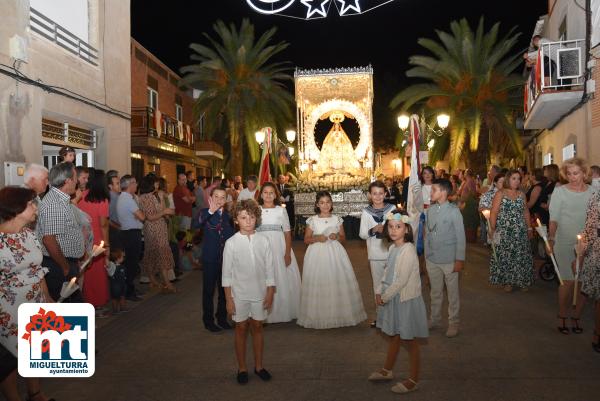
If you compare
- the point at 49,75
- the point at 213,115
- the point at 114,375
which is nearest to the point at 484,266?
the point at 114,375

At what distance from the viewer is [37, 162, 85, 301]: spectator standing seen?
17.6 feet

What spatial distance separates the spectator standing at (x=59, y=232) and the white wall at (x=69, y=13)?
20.5ft

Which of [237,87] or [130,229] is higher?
[237,87]

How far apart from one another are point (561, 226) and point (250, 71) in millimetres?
18927

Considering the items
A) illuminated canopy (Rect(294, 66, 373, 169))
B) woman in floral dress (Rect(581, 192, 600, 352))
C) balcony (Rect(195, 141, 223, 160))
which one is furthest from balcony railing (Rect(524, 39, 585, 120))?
balcony (Rect(195, 141, 223, 160))

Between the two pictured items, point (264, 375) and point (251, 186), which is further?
point (251, 186)

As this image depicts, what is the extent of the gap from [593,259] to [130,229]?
245 inches

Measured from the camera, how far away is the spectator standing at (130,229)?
8430 millimetres

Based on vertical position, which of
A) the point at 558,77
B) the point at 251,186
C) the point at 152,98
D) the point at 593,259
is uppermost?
the point at 152,98

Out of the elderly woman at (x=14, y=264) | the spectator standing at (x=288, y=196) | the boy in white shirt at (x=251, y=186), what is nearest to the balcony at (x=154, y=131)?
the spectator standing at (x=288, y=196)

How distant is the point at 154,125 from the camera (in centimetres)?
2536

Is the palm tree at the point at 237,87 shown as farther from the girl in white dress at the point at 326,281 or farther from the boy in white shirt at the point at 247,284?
the boy in white shirt at the point at 247,284

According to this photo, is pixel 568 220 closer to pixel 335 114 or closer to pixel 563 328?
pixel 563 328

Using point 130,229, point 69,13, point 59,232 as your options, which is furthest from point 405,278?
point 69,13
